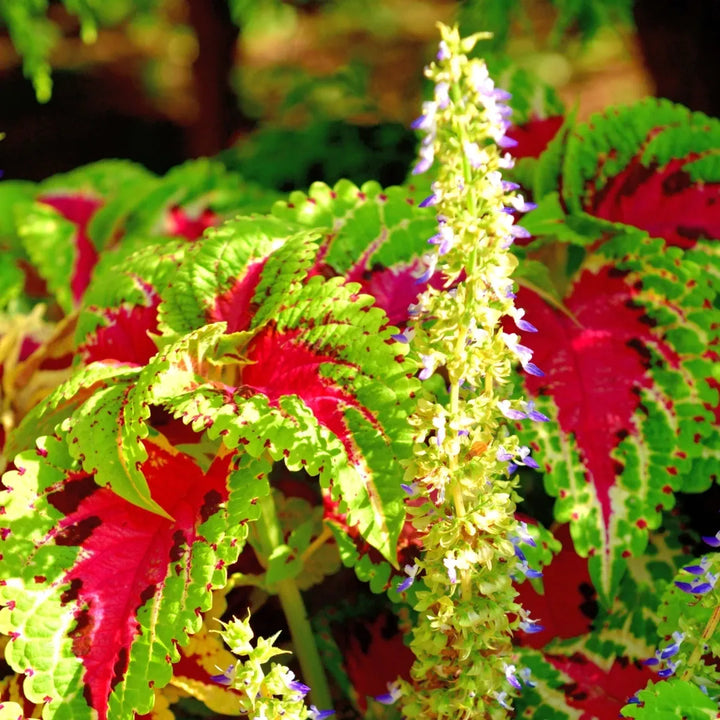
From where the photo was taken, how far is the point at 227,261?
1166mm

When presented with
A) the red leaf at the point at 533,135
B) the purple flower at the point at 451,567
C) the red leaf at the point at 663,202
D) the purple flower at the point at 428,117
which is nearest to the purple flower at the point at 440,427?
the purple flower at the point at 451,567

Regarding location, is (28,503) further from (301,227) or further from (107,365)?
(301,227)

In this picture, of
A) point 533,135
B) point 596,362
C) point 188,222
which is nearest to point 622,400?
point 596,362

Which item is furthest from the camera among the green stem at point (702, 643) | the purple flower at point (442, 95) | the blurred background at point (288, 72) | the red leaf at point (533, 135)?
the blurred background at point (288, 72)

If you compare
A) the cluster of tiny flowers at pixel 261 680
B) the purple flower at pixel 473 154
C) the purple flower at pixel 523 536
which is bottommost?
the cluster of tiny flowers at pixel 261 680

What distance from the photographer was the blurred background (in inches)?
76.9

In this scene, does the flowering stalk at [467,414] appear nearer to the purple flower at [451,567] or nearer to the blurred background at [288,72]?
the purple flower at [451,567]

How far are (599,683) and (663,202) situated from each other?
1.98 ft

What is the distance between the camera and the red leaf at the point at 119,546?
1.01m

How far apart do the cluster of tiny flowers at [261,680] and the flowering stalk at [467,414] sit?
0.13 meters

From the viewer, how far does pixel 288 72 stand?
8.40 ft

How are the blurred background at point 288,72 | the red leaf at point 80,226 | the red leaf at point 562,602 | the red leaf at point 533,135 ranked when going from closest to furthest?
the red leaf at point 562,602 < the red leaf at point 533,135 < the red leaf at point 80,226 < the blurred background at point 288,72

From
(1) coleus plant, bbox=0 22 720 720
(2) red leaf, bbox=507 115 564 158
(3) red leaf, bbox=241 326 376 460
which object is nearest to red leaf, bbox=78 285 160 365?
(1) coleus plant, bbox=0 22 720 720

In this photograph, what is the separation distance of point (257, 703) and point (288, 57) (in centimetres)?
377
